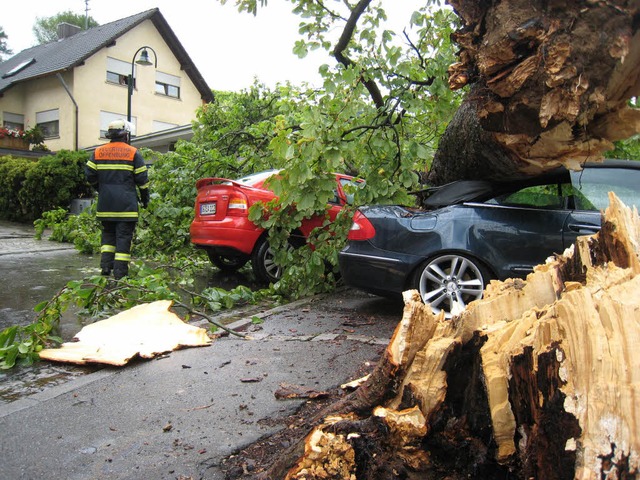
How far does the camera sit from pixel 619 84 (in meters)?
2.39

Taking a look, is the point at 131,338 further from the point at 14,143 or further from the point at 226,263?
the point at 14,143

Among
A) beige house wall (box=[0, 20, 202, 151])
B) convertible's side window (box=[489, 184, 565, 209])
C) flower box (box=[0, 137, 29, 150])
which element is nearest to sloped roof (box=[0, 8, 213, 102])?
beige house wall (box=[0, 20, 202, 151])

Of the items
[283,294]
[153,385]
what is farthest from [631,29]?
[283,294]

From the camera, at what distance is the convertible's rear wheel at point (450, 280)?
16.8 ft

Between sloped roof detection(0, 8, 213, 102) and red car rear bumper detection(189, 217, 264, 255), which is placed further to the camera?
sloped roof detection(0, 8, 213, 102)

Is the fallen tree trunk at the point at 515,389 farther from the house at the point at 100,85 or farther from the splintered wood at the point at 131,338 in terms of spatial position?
the house at the point at 100,85

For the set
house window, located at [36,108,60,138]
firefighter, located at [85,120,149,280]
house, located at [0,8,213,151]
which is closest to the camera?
firefighter, located at [85,120,149,280]

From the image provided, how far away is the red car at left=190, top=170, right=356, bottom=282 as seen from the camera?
7.29 m

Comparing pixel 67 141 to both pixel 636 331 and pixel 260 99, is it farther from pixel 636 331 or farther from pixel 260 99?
pixel 636 331

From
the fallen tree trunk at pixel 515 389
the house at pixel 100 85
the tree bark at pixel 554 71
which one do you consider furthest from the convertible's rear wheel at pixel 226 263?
the house at pixel 100 85

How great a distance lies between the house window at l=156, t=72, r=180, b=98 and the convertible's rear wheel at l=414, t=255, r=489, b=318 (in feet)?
92.1

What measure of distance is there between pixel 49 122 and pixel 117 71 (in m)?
4.34

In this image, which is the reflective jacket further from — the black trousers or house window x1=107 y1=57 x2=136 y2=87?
house window x1=107 y1=57 x2=136 y2=87

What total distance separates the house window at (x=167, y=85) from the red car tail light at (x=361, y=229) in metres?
27.4
